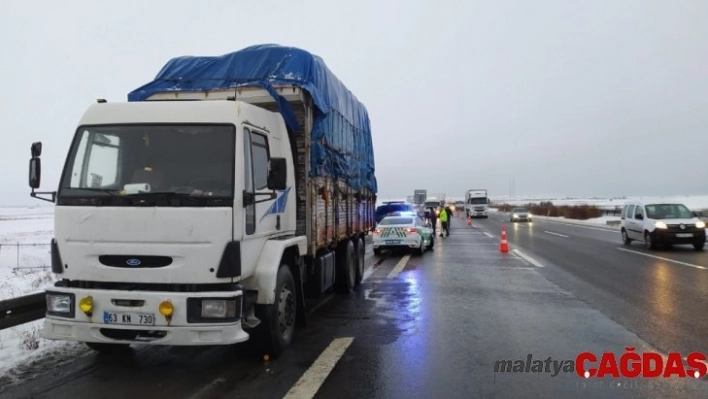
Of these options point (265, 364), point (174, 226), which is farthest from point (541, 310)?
point (174, 226)

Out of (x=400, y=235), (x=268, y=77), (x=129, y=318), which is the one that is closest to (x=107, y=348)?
(x=129, y=318)

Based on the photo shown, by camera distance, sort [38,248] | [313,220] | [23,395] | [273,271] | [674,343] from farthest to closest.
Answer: [38,248]
[313,220]
[674,343]
[273,271]
[23,395]

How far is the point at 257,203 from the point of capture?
5293 mm

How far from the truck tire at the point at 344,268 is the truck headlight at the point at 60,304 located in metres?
5.30

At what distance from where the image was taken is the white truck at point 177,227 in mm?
4684

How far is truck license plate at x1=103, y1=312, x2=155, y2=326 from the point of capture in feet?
15.2

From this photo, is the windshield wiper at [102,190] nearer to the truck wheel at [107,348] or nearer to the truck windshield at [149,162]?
the truck windshield at [149,162]

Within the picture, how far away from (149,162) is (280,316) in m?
2.20

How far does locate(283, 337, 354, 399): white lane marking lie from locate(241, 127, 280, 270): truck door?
124 centimetres

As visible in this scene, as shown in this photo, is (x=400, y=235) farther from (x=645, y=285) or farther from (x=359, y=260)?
(x=645, y=285)

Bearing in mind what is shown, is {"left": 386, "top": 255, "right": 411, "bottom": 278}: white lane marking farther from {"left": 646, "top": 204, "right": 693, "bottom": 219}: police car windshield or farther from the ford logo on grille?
{"left": 646, "top": 204, "right": 693, "bottom": 219}: police car windshield

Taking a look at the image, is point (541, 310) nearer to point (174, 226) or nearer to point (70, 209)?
point (174, 226)

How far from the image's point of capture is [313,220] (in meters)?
6.84

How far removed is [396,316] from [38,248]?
2071 centimetres
